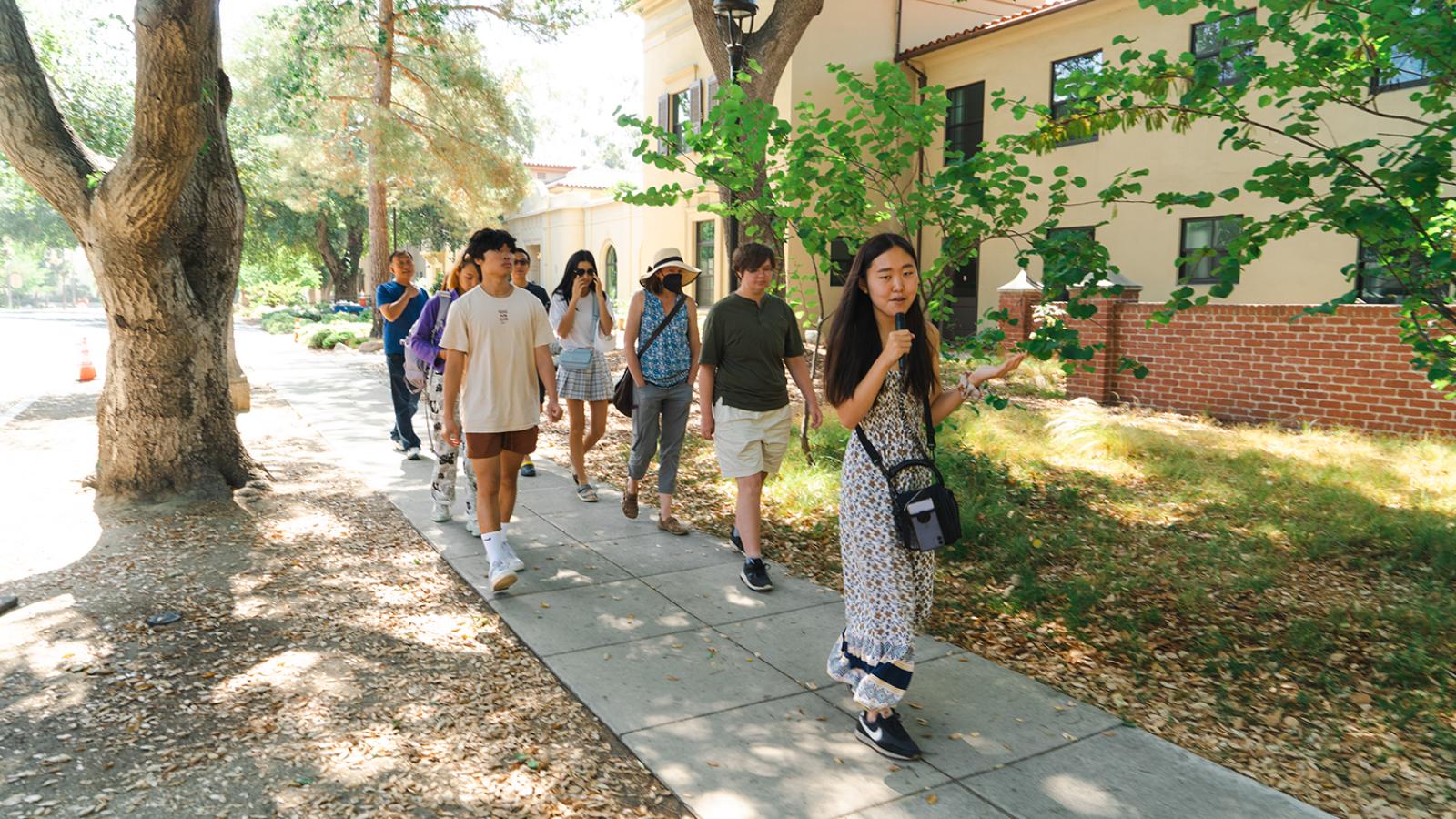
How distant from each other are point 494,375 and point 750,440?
1.48 m

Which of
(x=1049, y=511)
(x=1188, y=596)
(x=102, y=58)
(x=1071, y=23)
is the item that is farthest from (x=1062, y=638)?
(x=102, y=58)

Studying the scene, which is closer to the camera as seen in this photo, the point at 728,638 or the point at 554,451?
the point at 728,638

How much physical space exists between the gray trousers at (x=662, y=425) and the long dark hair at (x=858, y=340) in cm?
284

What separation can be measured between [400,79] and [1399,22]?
23781 mm

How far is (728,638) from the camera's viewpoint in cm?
458

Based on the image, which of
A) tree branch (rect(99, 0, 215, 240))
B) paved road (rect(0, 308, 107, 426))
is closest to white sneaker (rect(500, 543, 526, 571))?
tree branch (rect(99, 0, 215, 240))

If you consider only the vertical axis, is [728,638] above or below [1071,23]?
below

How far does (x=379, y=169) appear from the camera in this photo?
66.0 feet

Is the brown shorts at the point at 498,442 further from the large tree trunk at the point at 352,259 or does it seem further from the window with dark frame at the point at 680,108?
the large tree trunk at the point at 352,259

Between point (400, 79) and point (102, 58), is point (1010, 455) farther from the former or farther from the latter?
point (400, 79)

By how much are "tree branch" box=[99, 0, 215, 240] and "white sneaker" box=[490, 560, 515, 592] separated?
3.47 metres

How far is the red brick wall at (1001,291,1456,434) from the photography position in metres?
9.78

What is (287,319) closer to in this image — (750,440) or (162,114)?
(162,114)

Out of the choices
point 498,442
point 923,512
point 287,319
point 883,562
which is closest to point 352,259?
point 287,319
